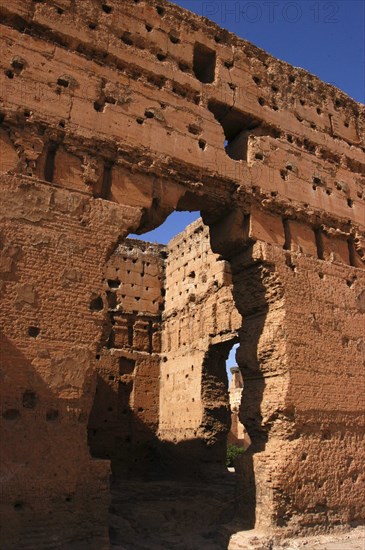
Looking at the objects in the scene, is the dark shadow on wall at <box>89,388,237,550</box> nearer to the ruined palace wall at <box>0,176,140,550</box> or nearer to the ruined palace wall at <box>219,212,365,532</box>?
the ruined palace wall at <box>219,212,365,532</box>

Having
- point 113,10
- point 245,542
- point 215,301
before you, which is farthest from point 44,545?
point 215,301

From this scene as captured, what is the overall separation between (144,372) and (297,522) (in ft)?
28.0

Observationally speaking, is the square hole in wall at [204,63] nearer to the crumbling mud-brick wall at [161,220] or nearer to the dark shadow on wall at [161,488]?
the crumbling mud-brick wall at [161,220]

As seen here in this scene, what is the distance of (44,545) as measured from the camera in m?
4.86

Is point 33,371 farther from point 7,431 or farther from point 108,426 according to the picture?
point 108,426

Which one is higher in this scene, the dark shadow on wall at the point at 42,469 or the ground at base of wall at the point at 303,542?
the dark shadow on wall at the point at 42,469

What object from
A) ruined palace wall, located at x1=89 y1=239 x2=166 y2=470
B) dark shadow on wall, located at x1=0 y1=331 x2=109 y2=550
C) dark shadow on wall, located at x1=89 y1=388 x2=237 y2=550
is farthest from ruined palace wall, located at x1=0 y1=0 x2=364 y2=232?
ruined palace wall, located at x1=89 y1=239 x2=166 y2=470

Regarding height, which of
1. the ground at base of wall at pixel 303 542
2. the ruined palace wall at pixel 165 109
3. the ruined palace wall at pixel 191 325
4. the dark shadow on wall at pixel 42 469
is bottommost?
the ground at base of wall at pixel 303 542

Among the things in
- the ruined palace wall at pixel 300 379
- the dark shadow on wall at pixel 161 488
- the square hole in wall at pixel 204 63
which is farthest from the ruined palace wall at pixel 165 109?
the dark shadow on wall at pixel 161 488

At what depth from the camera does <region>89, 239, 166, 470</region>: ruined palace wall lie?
13.7 metres

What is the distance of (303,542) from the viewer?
6340 mm

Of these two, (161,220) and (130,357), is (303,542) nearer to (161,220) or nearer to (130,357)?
(161,220)

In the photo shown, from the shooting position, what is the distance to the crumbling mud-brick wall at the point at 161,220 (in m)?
5.33

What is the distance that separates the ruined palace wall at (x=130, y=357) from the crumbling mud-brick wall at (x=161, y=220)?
255 inches
